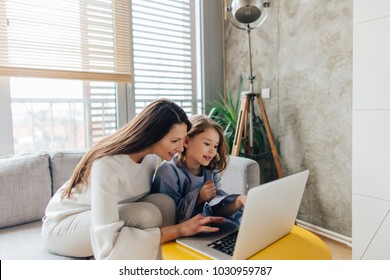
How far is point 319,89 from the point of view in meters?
2.22

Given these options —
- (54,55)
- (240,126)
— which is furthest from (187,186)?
(54,55)

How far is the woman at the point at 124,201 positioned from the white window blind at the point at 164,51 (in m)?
1.48

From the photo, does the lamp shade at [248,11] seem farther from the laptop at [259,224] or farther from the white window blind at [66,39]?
the laptop at [259,224]

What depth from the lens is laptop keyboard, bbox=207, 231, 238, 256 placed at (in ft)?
3.04

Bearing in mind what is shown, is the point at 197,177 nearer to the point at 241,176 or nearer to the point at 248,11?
the point at 241,176

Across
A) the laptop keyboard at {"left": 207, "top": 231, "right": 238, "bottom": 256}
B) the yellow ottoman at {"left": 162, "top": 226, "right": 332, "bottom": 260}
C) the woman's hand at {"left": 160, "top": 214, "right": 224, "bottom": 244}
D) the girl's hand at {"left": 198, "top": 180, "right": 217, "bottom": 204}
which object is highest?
the girl's hand at {"left": 198, "top": 180, "right": 217, "bottom": 204}

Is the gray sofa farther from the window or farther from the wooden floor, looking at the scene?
the wooden floor

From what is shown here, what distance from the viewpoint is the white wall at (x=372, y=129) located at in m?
1.36

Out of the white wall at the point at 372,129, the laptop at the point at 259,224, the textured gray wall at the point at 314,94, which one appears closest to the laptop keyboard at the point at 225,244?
the laptop at the point at 259,224

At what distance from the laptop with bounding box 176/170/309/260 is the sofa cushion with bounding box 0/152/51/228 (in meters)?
0.96

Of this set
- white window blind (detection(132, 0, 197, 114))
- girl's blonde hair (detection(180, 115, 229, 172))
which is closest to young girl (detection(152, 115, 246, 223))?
girl's blonde hair (detection(180, 115, 229, 172))

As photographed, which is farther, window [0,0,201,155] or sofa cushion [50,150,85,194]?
window [0,0,201,155]

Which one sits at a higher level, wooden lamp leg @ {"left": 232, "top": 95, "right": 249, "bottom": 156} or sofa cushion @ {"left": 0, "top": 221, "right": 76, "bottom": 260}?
wooden lamp leg @ {"left": 232, "top": 95, "right": 249, "bottom": 156}

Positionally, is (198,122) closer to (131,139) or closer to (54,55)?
(131,139)
